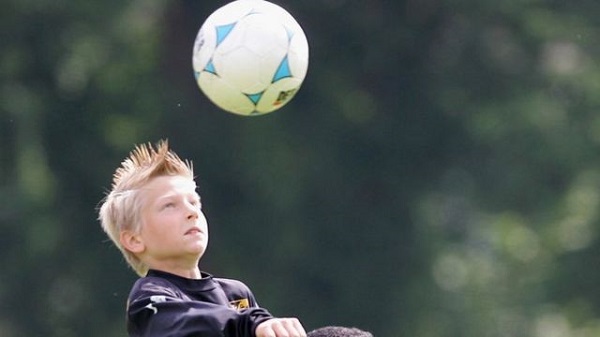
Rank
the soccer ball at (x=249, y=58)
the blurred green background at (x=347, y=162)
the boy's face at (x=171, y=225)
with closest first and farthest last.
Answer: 1. the boy's face at (x=171, y=225)
2. the soccer ball at (x=249, y=58)
3. the blurred green background at (x=347, y=162)

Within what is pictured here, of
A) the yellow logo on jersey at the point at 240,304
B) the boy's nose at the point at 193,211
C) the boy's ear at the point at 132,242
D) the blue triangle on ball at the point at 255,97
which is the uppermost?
the blue triangle on ball at the point at 255,97

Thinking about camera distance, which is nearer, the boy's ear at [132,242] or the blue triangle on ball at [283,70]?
the boy's ear at [132,242]

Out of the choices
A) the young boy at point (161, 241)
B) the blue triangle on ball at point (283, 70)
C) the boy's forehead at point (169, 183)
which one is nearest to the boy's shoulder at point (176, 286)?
the young boy at point (161, 241)

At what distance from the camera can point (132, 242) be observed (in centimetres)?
640

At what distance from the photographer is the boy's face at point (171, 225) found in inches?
248

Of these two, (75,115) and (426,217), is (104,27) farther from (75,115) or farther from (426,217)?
(426,217)

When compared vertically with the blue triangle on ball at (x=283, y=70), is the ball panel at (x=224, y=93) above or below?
below

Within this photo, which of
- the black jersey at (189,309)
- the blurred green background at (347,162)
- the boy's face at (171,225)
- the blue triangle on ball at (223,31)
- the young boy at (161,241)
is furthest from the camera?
the blurred green background at (347,162)

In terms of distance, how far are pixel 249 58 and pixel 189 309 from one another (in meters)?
3.12

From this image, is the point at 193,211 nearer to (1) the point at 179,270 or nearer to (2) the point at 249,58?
(1) the point at 179,270

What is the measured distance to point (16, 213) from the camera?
57.5ft

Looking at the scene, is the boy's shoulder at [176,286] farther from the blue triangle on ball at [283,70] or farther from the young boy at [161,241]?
the blue triangle on ball at [283,70]

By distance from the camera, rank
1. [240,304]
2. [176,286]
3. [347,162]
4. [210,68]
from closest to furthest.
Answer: [176,286] < [240,304] < [210,68] < [347,162]

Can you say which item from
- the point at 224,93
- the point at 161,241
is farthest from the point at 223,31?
the point at 161,241
